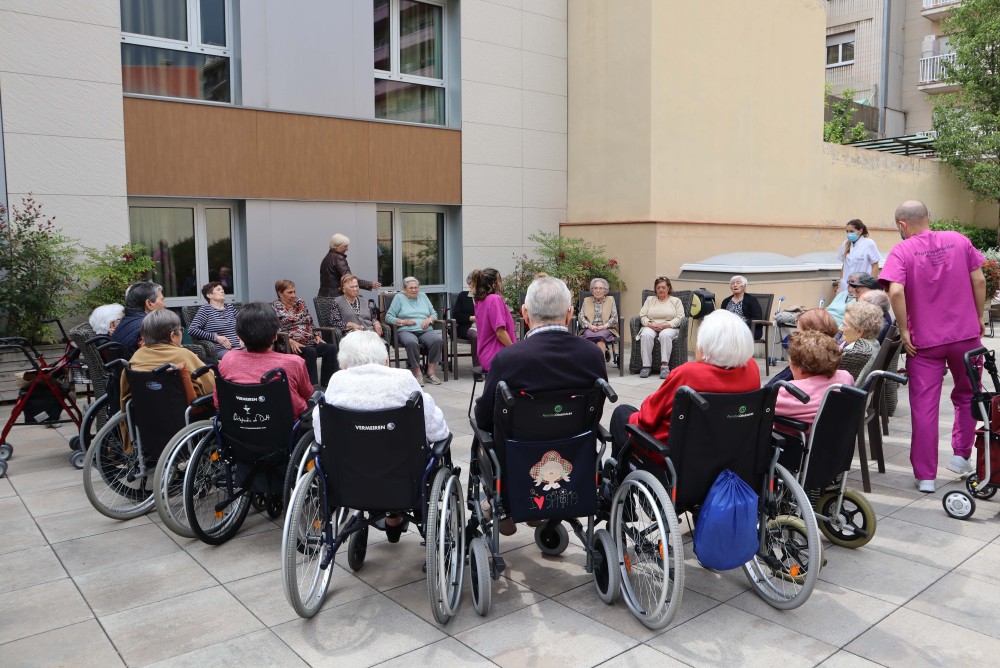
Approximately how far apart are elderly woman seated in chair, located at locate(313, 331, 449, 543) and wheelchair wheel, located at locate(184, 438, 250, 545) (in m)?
0.88

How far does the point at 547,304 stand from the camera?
3.55 metres

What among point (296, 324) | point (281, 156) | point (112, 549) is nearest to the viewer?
point (112, 549)

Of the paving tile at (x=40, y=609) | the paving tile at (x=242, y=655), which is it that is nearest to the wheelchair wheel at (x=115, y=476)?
the paving tile at (x=40, y=609)

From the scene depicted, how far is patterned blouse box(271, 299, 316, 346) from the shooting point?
7.54 m

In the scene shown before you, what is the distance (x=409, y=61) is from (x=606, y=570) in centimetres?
896

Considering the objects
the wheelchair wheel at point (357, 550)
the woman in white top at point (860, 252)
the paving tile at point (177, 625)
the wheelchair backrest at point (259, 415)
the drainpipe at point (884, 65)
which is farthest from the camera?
the drainpipe at point (884, 65)

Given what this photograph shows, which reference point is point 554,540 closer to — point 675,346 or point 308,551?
point 308,551

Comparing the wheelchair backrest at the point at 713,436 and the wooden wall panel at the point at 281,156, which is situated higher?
the wooden wall panel at the point at 281,156

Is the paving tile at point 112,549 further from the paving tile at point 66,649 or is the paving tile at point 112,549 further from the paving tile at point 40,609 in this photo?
the paving tile at point 66,649

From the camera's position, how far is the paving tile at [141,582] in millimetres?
3492

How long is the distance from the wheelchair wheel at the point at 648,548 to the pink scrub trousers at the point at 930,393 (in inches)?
94.2

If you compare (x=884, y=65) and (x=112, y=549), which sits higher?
(x=884, y=65)

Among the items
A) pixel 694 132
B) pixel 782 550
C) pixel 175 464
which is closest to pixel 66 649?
pixel 175 464

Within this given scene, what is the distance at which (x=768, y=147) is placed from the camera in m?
13.1
